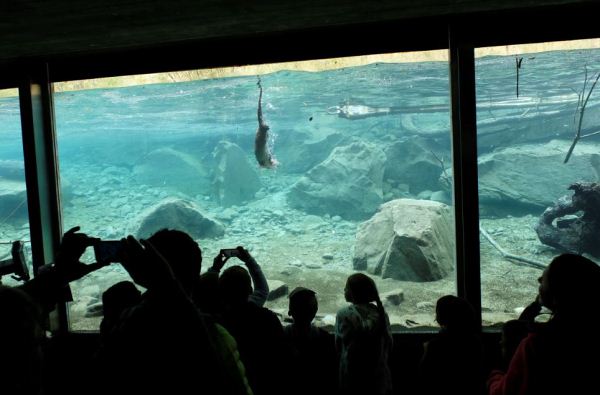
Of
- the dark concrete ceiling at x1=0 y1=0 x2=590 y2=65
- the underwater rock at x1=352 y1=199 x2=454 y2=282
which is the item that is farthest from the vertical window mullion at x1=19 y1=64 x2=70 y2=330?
the underwater rock at x1=352 y1=199 x2=454 y2=282

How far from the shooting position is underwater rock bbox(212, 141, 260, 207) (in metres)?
25.2

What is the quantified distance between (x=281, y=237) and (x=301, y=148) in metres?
9.90

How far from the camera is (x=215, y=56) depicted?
4328 millimetres

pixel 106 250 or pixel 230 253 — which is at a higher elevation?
pixel 106 250

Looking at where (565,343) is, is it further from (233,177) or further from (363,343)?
(233,177)

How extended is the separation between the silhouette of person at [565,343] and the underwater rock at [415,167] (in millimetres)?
19373

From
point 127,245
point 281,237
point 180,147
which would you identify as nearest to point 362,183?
point 281,237

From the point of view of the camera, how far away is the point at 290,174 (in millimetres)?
28047

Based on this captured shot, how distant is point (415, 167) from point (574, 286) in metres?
20.1

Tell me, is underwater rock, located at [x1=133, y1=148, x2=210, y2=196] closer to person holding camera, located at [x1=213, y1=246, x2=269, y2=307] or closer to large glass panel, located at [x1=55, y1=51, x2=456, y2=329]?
large glass panel, located at [x1=55, y1=51, x2=456, y2=329]

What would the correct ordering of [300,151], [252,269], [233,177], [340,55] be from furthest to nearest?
[300,151] < [233,177] < [340,55] < [252,269]

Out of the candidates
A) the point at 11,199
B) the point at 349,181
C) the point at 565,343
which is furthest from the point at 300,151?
the point at 565,343

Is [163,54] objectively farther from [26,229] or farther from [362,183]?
[26,229]

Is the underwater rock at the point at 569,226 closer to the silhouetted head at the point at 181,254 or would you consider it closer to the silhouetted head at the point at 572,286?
the silhouetted head at the point at 572,286
